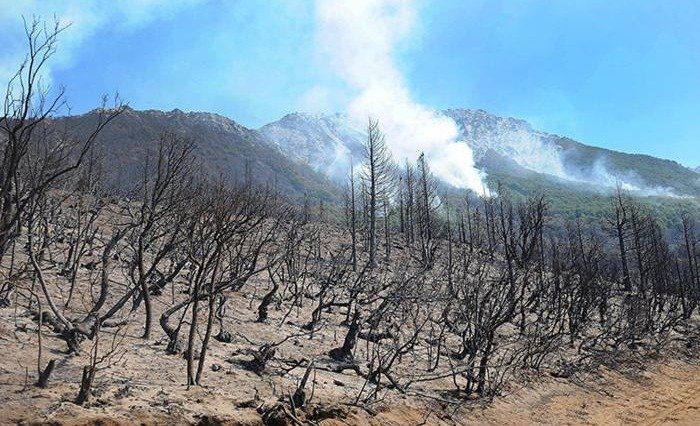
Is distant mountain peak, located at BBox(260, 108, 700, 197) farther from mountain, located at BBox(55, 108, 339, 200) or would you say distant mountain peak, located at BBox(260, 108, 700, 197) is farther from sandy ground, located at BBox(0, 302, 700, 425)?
sandy ground, located at BBox(0, 302, 700, 425)

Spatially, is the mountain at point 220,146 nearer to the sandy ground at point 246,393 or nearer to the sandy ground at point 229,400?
the sandy ground at point 246,393

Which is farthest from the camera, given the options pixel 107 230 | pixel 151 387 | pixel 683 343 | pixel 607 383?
pixel 107 230

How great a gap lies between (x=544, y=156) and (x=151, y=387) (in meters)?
147

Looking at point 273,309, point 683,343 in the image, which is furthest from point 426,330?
point 683,343

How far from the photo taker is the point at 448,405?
9.73 m

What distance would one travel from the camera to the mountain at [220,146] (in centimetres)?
8281

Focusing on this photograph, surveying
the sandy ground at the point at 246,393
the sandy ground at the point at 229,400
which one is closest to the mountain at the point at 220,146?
the sandy ground at the point at 246,393

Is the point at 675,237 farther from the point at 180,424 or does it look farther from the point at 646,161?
the point at 180,424

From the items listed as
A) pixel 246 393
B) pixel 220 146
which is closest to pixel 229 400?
pixel 246 393

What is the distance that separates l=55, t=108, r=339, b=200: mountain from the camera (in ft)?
272

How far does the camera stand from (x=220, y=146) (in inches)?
3868

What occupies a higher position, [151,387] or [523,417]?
[151,387]

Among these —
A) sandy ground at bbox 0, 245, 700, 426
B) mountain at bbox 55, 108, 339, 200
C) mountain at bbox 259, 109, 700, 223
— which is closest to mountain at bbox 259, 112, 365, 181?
mountain at bbox 259, 109, 700, 223

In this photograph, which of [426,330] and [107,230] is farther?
[107,230]
